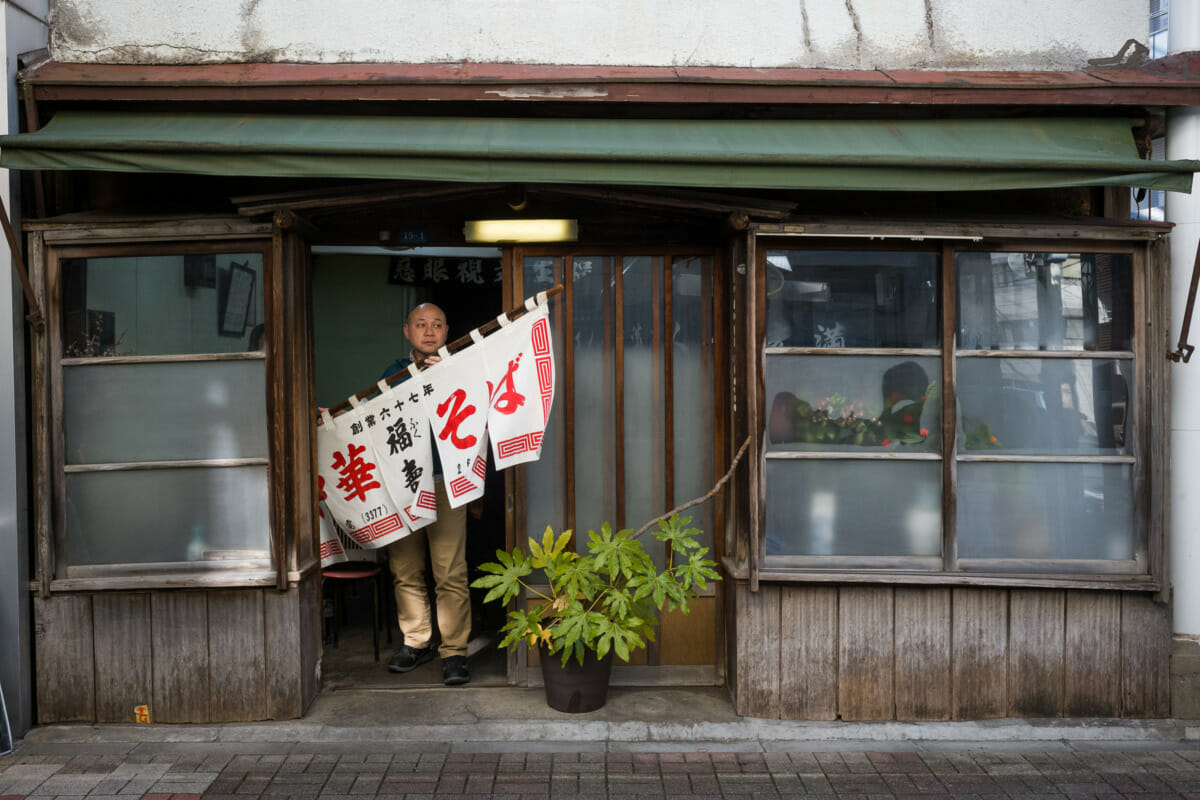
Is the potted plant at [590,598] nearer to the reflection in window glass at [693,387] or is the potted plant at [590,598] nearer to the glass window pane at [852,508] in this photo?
the reflection in window glass at [693,387]

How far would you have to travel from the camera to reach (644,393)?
6102mm

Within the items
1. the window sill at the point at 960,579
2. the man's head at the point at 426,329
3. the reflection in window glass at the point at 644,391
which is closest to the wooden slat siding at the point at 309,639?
the man's head at the point at 426,329

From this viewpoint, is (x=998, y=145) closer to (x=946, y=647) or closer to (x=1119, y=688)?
(x=946, y=647)

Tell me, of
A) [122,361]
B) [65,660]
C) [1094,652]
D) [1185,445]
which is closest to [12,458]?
[122,361]

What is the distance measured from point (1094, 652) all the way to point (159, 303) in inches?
260

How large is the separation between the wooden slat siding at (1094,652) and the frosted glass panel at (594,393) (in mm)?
3177

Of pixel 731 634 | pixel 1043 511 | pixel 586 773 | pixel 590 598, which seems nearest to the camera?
pixel 586 773

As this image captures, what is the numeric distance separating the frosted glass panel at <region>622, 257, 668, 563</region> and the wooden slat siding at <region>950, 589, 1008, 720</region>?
2.08m

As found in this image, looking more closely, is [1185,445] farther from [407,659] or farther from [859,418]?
[407,659]

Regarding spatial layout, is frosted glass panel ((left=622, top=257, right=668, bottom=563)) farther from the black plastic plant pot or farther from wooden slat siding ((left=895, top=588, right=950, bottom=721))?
wooden slat siding ((left=895, top=588, right=950, bottom=721))

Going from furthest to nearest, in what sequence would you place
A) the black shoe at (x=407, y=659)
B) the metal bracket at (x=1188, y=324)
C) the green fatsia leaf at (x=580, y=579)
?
the black shoe at (x=407, y=659) → the green fatsia leaf at (x=580, y=579) → the metal bracket at (x=1188, y=324)

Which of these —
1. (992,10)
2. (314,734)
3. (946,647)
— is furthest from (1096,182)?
(314,734)

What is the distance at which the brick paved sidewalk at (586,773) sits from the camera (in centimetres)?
461

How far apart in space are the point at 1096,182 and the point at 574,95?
3251mm
